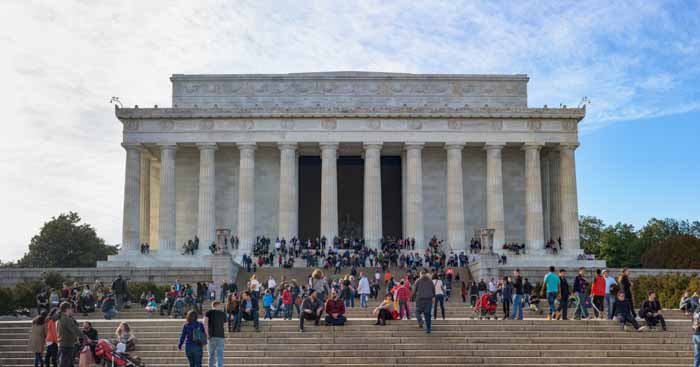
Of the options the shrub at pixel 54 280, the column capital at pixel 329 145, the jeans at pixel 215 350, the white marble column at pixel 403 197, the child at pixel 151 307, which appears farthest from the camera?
the white marble column at pixel 403 197

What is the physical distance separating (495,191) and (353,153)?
1199 cm

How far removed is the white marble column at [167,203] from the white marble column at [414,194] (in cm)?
1758

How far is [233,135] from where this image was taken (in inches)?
2452

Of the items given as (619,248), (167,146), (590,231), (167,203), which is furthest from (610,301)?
(590,231)

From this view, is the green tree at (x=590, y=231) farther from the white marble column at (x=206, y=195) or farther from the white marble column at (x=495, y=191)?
the white marble column at (x=206, y=195)

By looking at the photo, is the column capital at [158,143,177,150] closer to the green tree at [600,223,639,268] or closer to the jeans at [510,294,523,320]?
the jeans at [510,294,523,320]

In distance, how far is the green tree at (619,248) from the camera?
82250 millimetres

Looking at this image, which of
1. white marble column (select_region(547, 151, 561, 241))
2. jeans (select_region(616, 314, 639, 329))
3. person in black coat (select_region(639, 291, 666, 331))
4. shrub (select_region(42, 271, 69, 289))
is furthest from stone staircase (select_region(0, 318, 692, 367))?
white marble column (select_region(547, 151, 561, 241))

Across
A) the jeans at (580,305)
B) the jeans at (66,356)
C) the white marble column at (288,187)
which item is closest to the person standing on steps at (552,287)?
the jeans at (580,305)

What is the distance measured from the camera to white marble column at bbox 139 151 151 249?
64.9 metres

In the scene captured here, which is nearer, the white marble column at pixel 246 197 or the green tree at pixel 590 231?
the white marble column at pixel 246 197

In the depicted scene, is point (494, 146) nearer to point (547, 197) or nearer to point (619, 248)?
point (547, 197)

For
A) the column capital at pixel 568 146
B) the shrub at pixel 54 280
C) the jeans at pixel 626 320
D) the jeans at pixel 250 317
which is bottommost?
the jeans at pixel 626 320

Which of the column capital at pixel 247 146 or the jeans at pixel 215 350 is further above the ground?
the column capital at pixel 247 146
